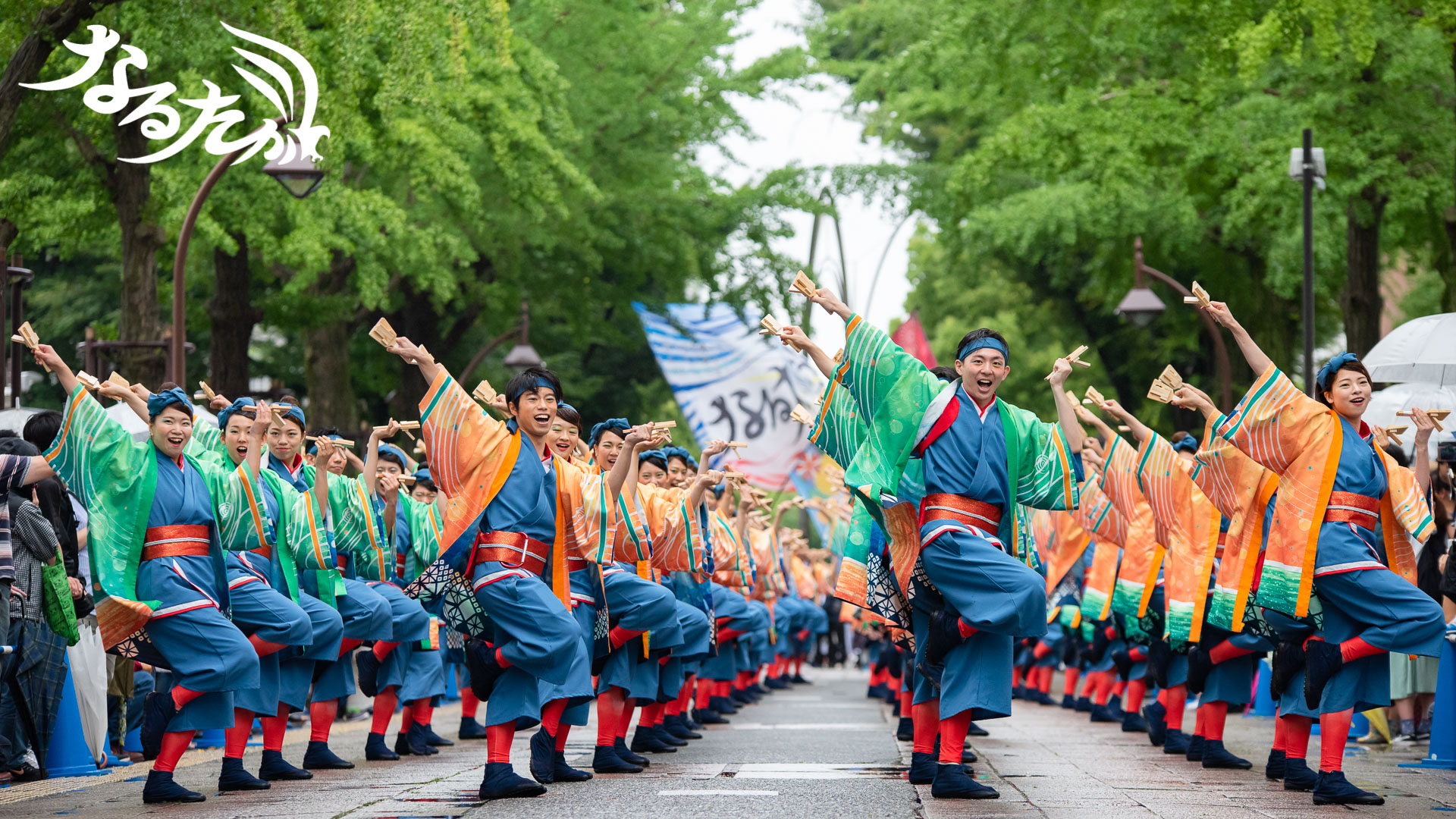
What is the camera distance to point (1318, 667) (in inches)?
285

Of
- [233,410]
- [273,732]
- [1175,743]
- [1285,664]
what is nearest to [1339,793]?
[1285,664]

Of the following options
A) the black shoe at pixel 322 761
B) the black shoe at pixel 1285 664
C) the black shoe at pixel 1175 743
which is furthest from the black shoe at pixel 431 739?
the black shoe at pixel 1285 664

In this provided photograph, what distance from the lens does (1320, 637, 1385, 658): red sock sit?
710 cm

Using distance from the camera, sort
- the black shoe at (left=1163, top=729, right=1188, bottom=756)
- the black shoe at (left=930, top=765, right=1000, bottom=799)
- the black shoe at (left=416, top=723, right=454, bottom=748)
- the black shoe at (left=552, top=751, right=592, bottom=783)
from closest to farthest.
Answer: the black shoe at (left=930, top=765, right=1000, bottom=799)
the black shoe at (left=552, top=751, right=592, bottom=783)
the black shoe at (left=1163, top=729, right=1188, bottom=756)
the black shoe at (left=416, top=723, right=454, bottom=748)

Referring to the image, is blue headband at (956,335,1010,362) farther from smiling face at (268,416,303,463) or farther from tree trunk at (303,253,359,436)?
tree trunk at (303,253,359,436)

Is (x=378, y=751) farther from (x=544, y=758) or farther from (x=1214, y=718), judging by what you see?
(x=1214, y=718)

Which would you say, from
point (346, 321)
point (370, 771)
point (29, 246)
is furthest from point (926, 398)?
point (346, 321)

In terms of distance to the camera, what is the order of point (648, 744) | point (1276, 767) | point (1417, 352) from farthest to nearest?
point (1417, 352)
point (648, 744)
point (1276, 767)

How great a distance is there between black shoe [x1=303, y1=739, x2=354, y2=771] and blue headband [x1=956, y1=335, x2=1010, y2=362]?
397 centimetres

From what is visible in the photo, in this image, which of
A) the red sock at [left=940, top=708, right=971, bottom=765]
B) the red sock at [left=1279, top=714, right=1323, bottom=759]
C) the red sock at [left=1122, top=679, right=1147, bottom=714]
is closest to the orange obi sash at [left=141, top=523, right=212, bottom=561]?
the red sock at [left=940, top=708, right=971, bottom=765]

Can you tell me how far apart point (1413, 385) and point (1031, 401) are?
645 inches

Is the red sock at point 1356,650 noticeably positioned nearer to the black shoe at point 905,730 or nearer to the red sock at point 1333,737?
the red sock at point 1333,737

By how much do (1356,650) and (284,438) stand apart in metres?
5.39

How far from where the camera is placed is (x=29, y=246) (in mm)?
15805
